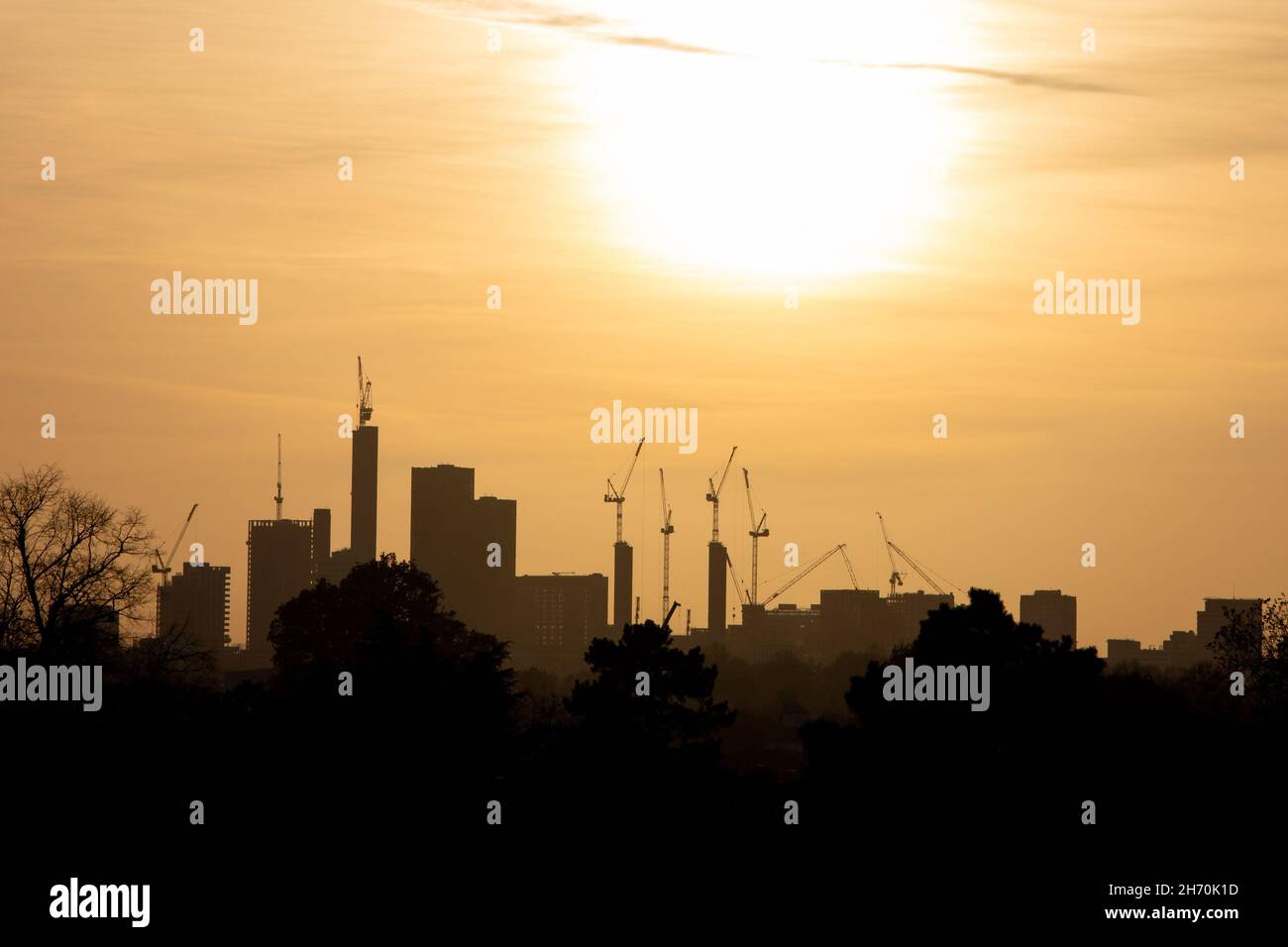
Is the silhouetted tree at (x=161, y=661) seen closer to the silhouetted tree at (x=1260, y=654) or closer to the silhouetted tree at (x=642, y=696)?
the silhouetted tree at (x=642, y=696)

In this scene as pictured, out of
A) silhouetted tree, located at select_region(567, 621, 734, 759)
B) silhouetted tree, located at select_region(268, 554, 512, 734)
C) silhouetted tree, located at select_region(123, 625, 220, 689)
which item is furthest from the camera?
silhouetted tree, located at select_region(123, 625, 220, 689)

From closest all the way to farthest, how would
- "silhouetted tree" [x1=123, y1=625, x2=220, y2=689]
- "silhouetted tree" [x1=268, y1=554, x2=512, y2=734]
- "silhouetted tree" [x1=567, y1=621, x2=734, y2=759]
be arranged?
"silhouetted tree" [x1=268, y1=554, x2=512, y2=734]
"silhouetted tree" [x1=567, y1=621, x2=734, y2=759]
"silhouetted tree" [x1=123, y1=625, x2=220, y2=689]

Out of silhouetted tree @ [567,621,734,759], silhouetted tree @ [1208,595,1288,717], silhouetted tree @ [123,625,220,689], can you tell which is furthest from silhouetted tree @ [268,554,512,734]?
silhouetted tree @ [1208,595,1288,717]

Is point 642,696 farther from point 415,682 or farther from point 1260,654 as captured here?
point 1260,654

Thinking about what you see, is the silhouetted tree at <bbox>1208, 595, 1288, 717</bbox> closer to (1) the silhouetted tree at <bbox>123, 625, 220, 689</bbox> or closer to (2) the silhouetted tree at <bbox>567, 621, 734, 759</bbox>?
(2) the silhouetted tree at <bbox>567, 621, 734, 759</bbox>

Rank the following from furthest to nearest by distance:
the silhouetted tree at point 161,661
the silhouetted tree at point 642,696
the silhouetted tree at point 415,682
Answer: the silhouetted tree at point 161,661
the silhouetted tree at point 642,696
the silhouetted tree at point 415,682

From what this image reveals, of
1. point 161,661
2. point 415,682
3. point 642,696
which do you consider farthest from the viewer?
point 161,661

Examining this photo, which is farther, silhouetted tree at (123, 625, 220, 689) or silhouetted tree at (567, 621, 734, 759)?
silhouetted tree at (123, 625, 220, 689)

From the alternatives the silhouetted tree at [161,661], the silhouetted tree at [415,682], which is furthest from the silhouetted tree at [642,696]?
the silhouetted tree at [161,661]

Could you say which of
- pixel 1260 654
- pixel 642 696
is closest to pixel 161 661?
pixel 642 696

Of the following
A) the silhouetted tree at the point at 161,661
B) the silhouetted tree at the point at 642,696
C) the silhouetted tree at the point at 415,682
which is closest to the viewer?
the silhouetted tree at the point at 415,682

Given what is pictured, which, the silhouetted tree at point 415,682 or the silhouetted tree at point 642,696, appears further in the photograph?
the silhouetted tree at point 642,696
